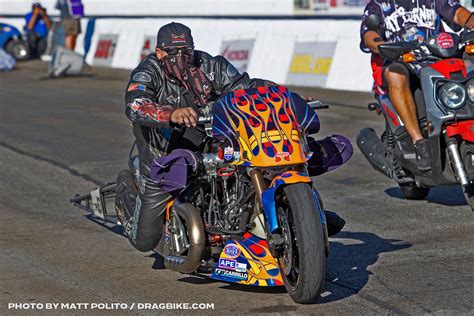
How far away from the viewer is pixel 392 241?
24.5 feet

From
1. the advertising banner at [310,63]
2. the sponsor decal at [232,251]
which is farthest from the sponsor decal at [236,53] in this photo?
the sponsor decal at [232,251]

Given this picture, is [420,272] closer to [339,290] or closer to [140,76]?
[339,290]

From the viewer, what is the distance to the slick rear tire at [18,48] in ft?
89.1

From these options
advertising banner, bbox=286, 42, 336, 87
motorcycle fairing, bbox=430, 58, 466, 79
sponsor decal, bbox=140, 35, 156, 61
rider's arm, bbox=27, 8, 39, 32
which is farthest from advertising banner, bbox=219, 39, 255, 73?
motorcycle fairing, bbox=430, 58, 466, 79

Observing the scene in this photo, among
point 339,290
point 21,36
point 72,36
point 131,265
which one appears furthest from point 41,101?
point 339,290

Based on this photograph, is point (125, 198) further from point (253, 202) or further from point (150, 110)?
point (253, 202)

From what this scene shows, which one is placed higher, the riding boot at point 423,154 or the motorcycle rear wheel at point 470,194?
the riding boot at point 423,154

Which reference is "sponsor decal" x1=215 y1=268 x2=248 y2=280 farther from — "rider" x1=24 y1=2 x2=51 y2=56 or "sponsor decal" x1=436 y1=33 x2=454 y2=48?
"rider" x1=24 y1=2 x2=51 y2=56

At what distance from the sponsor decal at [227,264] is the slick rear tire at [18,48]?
72.2 ft

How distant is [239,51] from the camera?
772 inches

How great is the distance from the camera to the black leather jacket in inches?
259

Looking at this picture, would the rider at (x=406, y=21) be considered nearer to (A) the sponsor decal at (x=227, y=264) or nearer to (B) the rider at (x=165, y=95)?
(B) the rider at (x=165, y=95)

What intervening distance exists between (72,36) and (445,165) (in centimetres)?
1823

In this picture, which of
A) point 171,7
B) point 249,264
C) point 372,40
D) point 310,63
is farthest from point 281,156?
point 171,7
